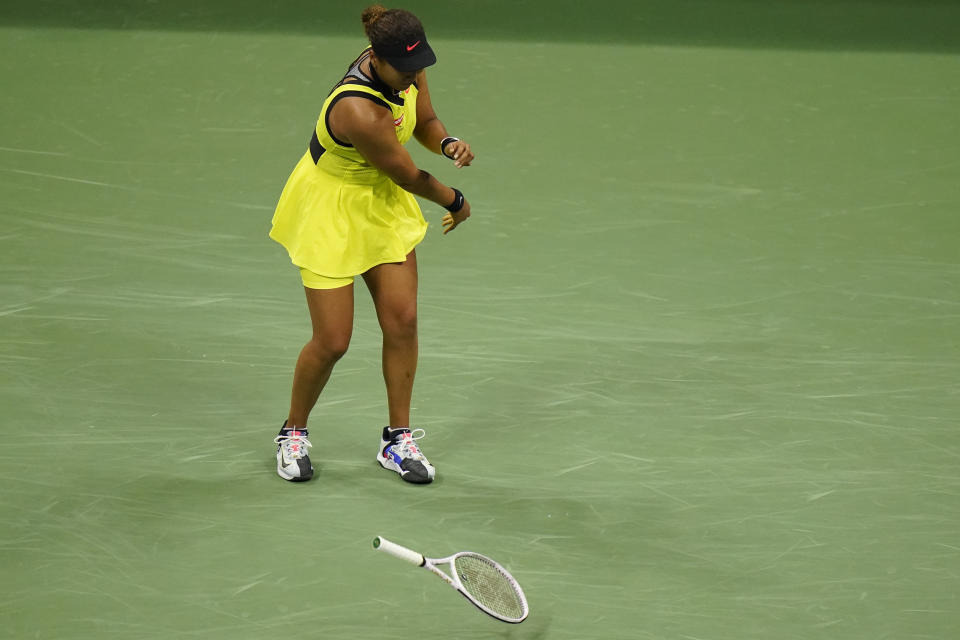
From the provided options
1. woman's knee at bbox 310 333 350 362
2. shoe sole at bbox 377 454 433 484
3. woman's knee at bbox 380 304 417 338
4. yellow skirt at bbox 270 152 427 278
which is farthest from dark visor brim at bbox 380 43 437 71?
shoe sole at bbox 377 454 433 484

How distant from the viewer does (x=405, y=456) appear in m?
4.67

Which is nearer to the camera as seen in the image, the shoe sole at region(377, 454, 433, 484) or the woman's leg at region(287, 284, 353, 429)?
the woman's leg at region(287, 284, 353, 429)

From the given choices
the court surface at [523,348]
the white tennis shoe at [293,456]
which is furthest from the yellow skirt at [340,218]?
the court surface at [523,348]

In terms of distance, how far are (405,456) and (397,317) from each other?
1.82 feet

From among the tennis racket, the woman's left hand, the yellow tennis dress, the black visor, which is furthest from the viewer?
the yellow tennis dress

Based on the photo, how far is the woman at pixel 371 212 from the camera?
412 centimetres

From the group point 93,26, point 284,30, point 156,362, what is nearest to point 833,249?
point 156,362

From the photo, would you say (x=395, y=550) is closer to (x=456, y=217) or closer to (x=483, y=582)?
(x=483, y=582)

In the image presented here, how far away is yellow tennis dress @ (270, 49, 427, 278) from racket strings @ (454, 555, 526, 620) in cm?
116

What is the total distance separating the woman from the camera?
13.5 feet

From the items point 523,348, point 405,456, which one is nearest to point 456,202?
point 405,456

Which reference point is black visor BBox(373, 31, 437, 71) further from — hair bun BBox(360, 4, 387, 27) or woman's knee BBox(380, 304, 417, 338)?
woman's knee BBox(380, 304, 417, 338)

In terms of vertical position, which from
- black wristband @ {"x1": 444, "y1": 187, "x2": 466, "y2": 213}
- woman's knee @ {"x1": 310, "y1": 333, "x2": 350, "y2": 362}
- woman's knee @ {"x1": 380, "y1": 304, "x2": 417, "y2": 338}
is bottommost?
woman's knee @ {"x1": 310, "y1": 333, "x2": 350, "y2": 362}

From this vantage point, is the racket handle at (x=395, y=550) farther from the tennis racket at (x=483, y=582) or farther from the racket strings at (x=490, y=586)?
the racket strings at (x=490, y=586)
